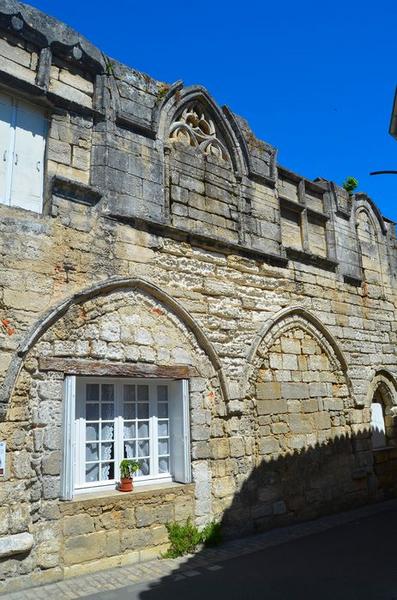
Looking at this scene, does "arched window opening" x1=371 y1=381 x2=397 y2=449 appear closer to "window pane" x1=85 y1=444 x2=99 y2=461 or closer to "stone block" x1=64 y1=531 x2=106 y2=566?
"window pane" x1=85 y1=444 x2=99 y2=461

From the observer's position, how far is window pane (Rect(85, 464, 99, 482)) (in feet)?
17.3

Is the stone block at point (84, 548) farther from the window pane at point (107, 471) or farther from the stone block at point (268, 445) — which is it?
the stone block at point (268, 445)

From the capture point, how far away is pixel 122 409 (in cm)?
561

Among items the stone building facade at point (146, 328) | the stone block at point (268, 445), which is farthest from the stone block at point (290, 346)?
the stone block at point (268, 445)

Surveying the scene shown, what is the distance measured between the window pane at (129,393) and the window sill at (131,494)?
96 cm

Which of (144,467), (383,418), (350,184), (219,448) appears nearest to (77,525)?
(144,467)

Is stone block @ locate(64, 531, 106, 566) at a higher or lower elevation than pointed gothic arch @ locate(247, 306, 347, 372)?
lower

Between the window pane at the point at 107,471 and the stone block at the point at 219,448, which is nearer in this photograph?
the window pane at the point at 107,471

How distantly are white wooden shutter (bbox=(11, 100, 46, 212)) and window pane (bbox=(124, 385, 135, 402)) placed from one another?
7.33 ft

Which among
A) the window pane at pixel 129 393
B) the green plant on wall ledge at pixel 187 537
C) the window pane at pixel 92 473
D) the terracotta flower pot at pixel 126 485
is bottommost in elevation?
the green plant on wall ledge at pixel 187 537

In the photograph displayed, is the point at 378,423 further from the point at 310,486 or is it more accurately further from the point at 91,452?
the point at 91,452

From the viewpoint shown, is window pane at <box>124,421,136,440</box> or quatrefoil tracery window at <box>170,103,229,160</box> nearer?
window pane at <box>124,421,136,440</box>

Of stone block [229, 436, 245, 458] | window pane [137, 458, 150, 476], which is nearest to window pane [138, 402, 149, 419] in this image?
window pane [137, 458, 150, 476]

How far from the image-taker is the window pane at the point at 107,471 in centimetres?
536
